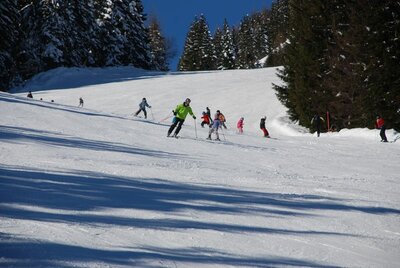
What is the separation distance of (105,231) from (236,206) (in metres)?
2.44

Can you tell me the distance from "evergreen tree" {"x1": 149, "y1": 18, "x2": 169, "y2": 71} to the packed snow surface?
60.8m

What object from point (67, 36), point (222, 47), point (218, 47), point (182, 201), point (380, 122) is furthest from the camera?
point (218, 47)

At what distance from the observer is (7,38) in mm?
37688

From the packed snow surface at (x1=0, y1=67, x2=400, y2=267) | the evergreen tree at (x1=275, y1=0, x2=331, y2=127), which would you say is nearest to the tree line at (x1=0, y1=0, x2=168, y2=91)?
the evergreen tree at (x1=275, y1=0, x2=331, y2=127)

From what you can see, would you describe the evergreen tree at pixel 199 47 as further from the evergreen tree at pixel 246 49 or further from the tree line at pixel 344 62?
the tree line at pixel 344 62

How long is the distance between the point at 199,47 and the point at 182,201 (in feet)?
228

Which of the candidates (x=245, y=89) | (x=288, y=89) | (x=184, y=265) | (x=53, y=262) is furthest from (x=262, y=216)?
(x=245, y=89)

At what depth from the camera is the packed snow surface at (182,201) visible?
4.23 metres

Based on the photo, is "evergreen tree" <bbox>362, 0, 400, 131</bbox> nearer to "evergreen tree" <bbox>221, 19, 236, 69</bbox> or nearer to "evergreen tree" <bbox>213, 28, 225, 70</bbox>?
"evergreen tree" <bbox>221, 19, 236, 69</bbox>

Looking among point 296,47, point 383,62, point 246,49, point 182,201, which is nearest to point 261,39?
point 246,49

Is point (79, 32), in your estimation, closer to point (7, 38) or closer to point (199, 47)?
point (7, 38)

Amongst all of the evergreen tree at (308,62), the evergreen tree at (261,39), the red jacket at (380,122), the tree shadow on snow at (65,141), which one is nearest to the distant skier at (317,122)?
the evergreen tree at (308,62)

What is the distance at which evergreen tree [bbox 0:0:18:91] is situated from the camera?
36831 mm

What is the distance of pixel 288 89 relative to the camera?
30.2 metres
